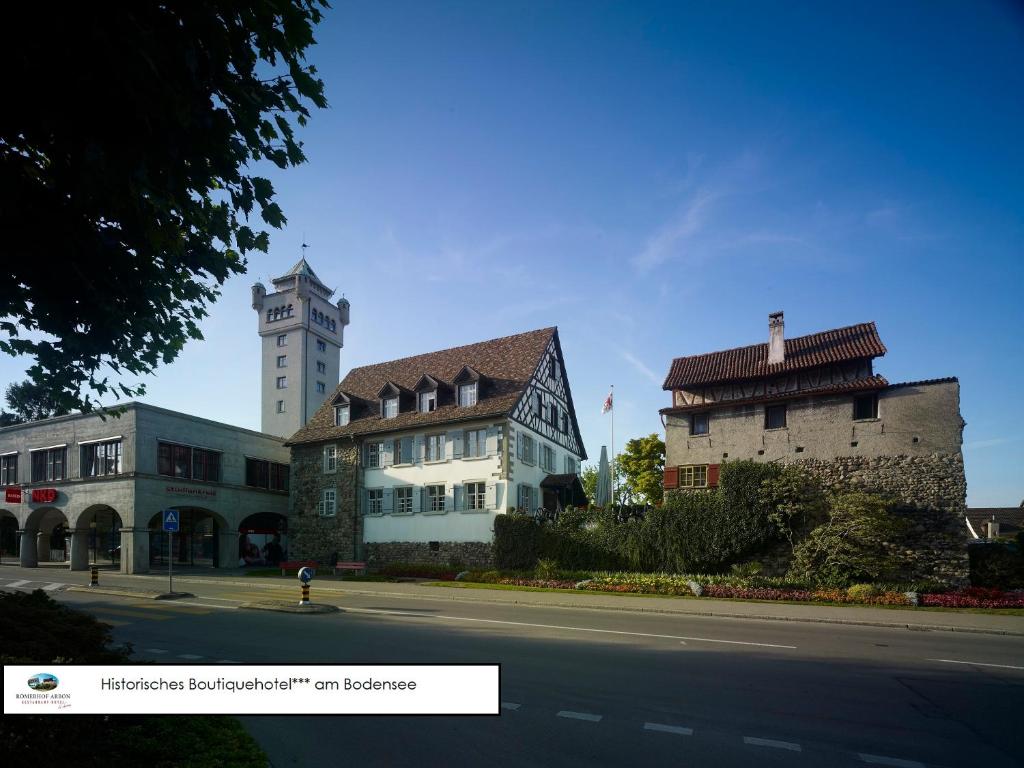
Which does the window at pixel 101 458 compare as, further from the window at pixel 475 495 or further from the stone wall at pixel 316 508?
A: the window at pixel 475 495

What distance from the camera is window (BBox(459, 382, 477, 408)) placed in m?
34.3

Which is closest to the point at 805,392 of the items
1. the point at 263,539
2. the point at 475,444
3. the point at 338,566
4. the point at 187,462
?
the point at 475,444

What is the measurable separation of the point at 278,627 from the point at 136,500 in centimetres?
2432

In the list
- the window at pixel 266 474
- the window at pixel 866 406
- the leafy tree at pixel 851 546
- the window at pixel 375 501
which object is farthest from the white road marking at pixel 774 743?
the window at pixel 266 474

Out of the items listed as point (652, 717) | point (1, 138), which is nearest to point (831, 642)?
point (652, 717)

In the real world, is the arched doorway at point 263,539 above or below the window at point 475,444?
below

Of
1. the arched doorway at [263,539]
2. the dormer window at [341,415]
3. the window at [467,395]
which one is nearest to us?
the window at [467,395]

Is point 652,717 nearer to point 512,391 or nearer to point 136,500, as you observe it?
point 512,391

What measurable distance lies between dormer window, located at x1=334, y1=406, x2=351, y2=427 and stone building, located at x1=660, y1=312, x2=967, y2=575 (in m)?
19.8

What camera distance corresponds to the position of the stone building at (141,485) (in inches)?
1308

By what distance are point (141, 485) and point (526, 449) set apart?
20849mm

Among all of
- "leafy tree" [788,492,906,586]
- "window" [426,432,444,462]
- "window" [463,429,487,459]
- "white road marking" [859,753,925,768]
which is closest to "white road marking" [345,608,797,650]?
"white road marking" [859,753,925,768]

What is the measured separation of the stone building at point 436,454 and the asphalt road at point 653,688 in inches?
655

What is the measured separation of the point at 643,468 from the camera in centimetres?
4538
